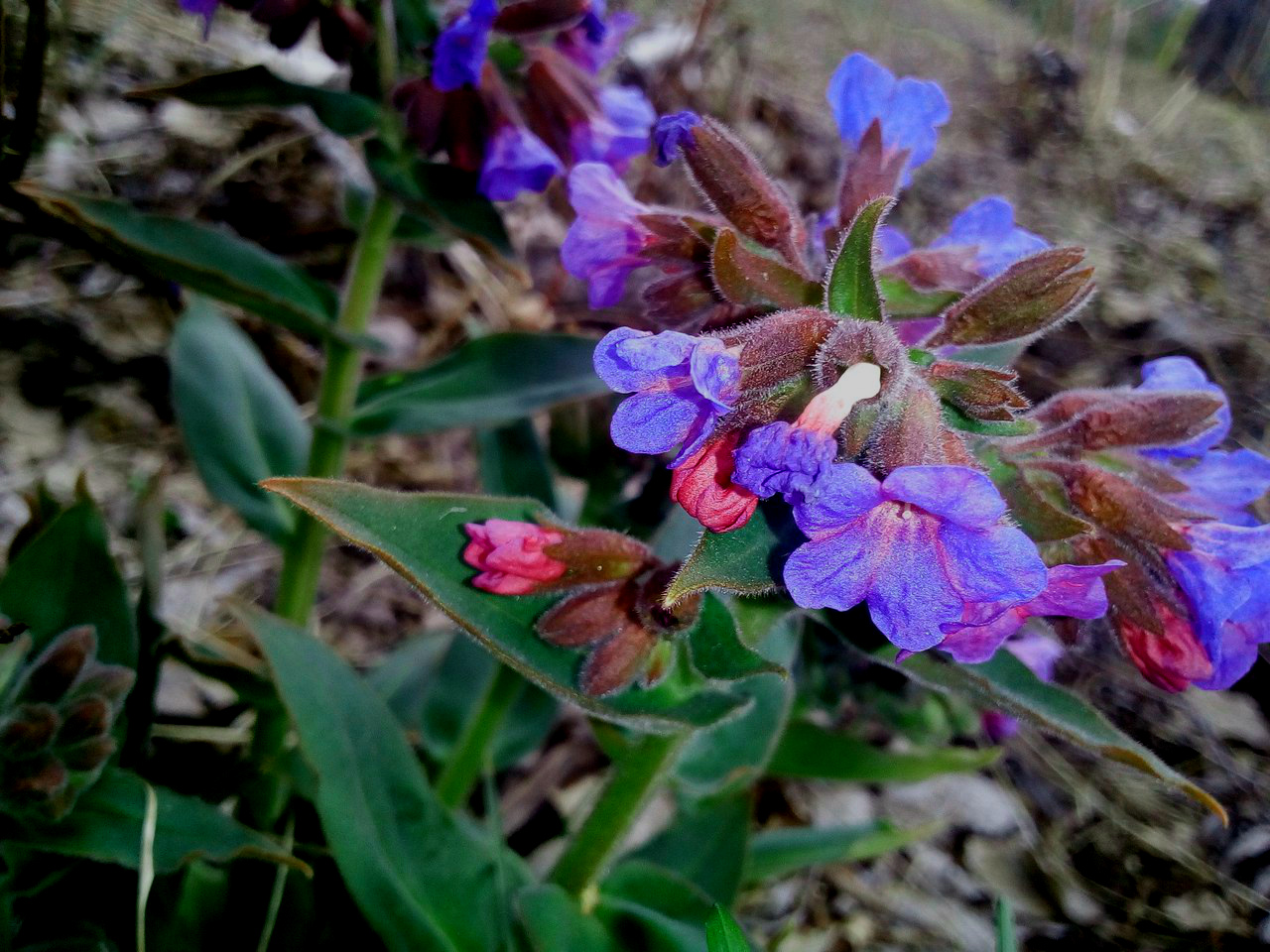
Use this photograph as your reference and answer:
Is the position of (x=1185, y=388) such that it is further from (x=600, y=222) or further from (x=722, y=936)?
(x=722, y=936)

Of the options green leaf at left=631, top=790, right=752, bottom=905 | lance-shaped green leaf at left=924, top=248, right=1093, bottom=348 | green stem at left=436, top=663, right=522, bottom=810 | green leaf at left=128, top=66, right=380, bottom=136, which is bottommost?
green leaf at left=631, top=790, right=752, bottom=905

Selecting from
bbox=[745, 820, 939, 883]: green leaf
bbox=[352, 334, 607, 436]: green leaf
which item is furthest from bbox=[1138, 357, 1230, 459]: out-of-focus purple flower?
bbox=[745, 820, 939, 883]: green leaf

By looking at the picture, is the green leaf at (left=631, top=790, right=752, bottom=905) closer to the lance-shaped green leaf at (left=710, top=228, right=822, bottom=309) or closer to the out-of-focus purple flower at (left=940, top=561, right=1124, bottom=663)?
the out-of-focus purple flower at (left=940, top=561, right=1124, bottom=663)

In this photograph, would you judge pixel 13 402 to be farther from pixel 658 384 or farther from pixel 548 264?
pixel 658 384

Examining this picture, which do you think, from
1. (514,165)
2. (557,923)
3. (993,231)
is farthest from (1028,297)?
(557,923)

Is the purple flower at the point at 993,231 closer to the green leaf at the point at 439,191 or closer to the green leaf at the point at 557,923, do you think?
the green leaf at the point at 439,191

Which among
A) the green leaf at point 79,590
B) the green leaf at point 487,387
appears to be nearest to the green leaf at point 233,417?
the green leaf at point 487,387
